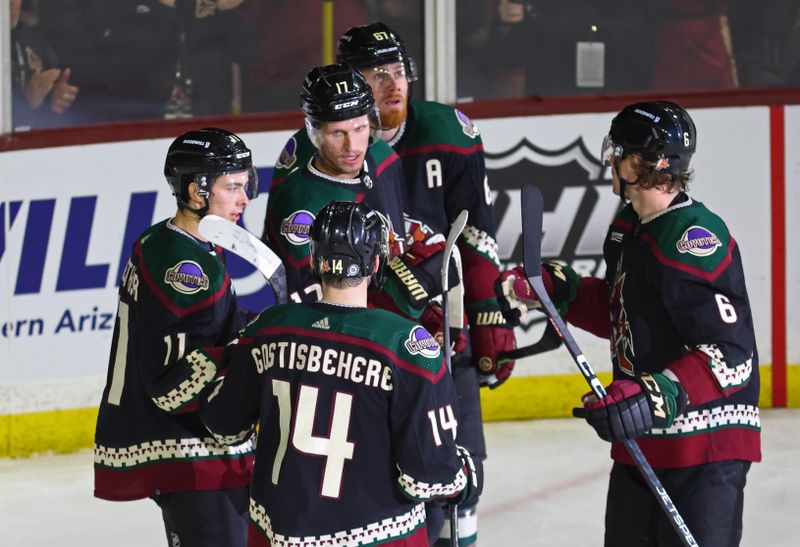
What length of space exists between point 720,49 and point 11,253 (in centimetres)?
283

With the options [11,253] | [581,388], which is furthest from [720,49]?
[11,253]

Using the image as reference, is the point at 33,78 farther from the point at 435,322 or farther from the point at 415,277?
the point at 415,277

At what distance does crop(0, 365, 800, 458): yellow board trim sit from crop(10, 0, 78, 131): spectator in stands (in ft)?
3.40

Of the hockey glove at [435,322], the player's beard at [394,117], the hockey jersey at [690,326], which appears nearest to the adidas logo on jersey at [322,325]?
the hockey jersey at [690,326]

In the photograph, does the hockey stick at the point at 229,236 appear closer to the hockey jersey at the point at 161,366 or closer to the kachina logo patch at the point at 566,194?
the hockey jersey at the point at 161,366

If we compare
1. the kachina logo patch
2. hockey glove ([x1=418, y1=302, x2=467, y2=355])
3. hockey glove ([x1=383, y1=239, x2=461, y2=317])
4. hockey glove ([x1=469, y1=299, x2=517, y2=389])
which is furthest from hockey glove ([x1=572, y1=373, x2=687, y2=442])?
the kachina logo patch

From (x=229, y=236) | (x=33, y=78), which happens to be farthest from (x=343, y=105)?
(x=33, y=78)

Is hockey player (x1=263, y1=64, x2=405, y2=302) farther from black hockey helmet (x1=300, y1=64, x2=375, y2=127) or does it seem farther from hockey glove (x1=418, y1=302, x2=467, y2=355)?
hockey glove (x1=418, y1=302, x2=467, y2=355)

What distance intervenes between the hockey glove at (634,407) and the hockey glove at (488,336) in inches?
43.0

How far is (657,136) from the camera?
283 cm

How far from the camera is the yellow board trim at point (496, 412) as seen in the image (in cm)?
513

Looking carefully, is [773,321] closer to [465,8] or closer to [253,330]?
[465,8]

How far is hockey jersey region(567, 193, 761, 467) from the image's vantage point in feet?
8.98

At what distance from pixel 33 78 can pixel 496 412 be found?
83.5 inches
